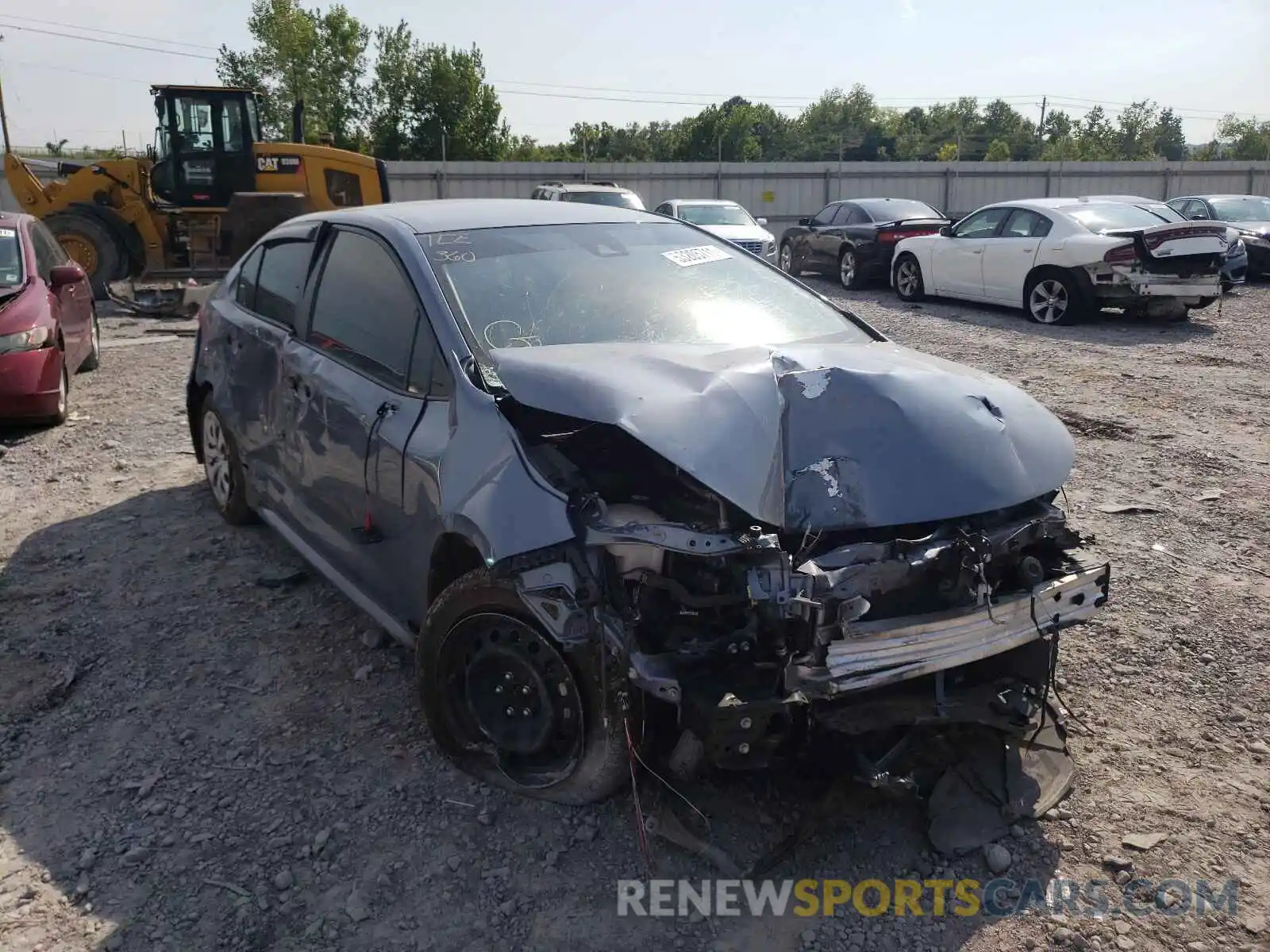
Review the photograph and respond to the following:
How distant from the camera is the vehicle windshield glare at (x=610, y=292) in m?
3.62

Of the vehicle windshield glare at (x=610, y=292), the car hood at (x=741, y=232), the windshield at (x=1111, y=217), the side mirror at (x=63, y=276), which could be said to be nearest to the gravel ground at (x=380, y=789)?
the vehicle windshield glare at (x=610, y=292)

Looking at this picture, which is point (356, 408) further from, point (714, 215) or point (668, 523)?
point (714, 215)

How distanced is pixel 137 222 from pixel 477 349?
14.3 metres

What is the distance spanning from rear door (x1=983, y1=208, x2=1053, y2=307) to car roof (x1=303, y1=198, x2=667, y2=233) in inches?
363

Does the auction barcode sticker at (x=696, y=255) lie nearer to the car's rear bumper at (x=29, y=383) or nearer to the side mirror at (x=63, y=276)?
the car's rear bumper at (x=29, y=383)

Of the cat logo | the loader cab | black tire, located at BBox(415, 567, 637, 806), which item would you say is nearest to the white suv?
the cat logo

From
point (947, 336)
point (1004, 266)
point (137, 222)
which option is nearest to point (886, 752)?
point (947, 336)

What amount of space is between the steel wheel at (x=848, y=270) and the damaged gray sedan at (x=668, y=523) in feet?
41.7

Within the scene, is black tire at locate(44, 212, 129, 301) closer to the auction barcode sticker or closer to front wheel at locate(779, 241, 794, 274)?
front wheel at locate(779, 241, 794, 274)

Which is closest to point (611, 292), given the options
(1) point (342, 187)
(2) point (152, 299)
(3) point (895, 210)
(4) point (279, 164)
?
(2) point (152, 299)

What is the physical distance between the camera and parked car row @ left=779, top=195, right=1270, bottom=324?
37.2 ft

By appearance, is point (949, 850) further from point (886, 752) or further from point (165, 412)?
point (165, 412)

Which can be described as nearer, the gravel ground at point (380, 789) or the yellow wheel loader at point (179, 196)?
the gravel ground at point (380, 789)

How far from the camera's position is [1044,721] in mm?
3291
